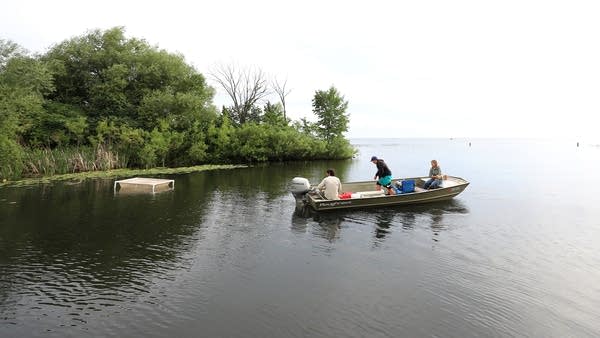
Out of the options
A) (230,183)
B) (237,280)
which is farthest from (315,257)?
(230,183)

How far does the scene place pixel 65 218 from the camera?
15750 mm

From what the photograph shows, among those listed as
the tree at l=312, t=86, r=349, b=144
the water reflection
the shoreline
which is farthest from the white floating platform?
the tree at l=312, t=86, r=349, b=144

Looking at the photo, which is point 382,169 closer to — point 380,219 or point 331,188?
point 331,188

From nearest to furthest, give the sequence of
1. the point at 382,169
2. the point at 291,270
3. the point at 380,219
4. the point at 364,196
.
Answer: the point at 291,270
the point at 380,219
the point at 364,196
the point at 382,169

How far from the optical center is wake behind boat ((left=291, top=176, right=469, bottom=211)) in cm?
1744

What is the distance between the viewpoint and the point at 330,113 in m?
54.3

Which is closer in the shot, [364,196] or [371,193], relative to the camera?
[364,196]

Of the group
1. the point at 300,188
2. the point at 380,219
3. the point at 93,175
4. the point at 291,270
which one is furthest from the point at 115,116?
the point at 291,270

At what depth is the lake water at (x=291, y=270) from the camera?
7.70 meters

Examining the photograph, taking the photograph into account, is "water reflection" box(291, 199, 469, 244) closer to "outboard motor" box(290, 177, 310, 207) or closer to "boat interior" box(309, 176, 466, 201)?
"outboard motor" box(290, 177, 310, 207)

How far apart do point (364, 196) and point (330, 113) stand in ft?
119

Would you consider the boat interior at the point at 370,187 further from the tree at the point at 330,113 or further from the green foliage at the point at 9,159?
the tree at the point at 330,113

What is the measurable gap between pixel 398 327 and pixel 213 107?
40.4 m

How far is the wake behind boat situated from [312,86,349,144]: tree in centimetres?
3262
